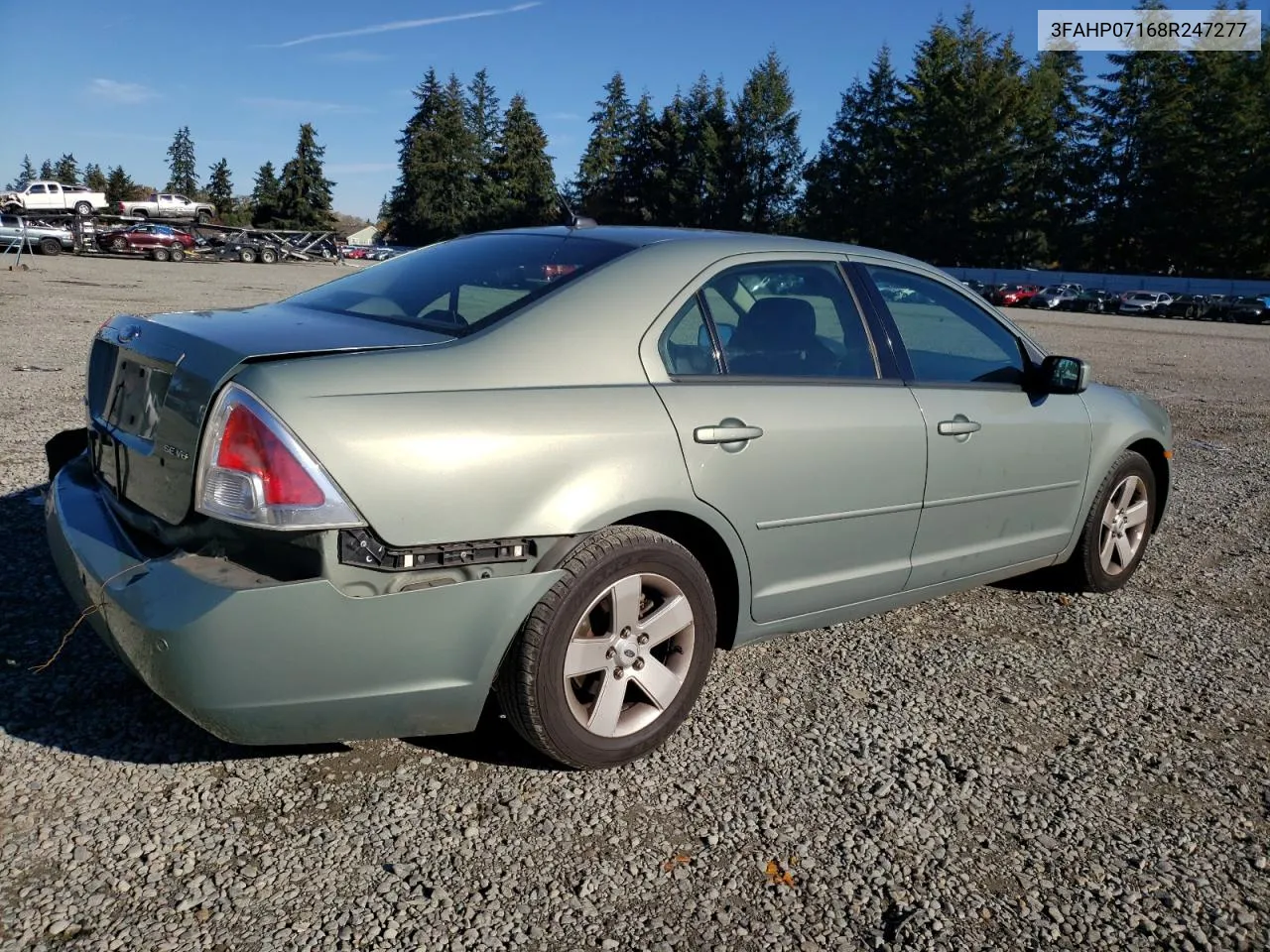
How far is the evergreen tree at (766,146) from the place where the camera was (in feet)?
303

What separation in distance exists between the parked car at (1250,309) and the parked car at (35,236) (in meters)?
49.9

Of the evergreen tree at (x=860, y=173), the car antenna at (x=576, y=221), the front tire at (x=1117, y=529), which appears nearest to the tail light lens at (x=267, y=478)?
the car antenna at (x=576, y=221)

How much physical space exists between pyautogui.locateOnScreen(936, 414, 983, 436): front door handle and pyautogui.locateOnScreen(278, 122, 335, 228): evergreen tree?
94862mm

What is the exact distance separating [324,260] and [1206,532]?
5218 cm

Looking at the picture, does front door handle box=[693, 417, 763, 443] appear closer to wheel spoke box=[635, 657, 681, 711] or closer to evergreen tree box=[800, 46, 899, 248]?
wheel spoke box=[635, 657, 681, 711]

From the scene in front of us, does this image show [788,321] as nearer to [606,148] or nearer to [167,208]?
[167,208]

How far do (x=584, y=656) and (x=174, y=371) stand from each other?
1343 mm

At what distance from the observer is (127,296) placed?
21469 mm

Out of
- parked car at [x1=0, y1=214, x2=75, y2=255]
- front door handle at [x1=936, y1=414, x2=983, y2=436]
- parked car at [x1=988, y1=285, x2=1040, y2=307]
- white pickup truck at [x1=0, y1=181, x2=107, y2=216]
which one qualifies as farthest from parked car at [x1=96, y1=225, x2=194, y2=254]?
front door handle at [x1=936, y1=414, x2=983, y2=436]

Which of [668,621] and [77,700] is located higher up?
[668,621]

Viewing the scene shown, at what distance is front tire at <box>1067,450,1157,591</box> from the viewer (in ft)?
15.7

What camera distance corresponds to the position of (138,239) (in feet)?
145

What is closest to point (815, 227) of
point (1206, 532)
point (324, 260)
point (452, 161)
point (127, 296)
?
point (452, 161)

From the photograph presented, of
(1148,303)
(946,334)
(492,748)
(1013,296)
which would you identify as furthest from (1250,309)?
(492,748)
